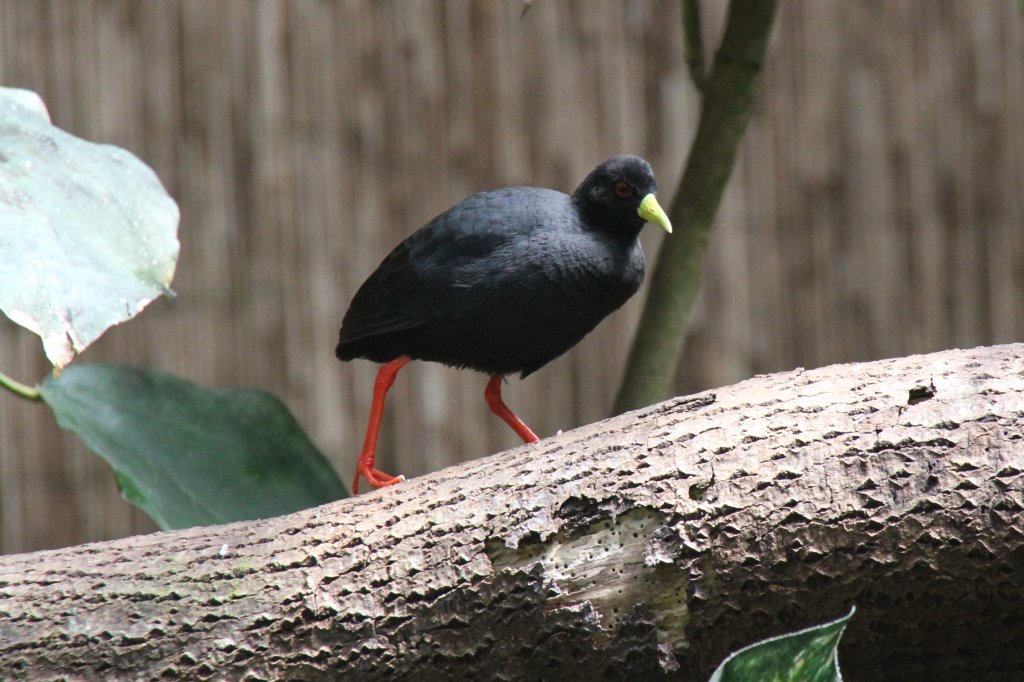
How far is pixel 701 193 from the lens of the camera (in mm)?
2373

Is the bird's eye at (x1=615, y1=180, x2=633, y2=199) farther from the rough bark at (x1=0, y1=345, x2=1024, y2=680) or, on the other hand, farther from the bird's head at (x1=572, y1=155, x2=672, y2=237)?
the rough bark at (x1=0, y1=345, x2=1024, y2=680)

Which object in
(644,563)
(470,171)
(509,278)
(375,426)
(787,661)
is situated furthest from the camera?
(470,171)

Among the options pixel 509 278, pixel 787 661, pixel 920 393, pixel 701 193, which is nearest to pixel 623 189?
pixel 701 193

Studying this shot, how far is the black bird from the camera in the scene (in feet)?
6.96

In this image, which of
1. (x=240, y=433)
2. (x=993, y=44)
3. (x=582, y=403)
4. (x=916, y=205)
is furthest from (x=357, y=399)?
(x=993, y=44)

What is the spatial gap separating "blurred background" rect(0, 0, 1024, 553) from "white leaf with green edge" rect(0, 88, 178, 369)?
1564mm

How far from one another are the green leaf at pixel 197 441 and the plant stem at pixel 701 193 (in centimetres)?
67

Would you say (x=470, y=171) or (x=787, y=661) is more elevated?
(x=470, y=171)

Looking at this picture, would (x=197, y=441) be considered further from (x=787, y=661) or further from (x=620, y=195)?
(x=787, y=661)

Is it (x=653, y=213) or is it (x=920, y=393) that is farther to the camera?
(x=653, y=213)

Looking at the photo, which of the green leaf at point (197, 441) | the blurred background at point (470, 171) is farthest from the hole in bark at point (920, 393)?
the blurred background at point (470, 171)

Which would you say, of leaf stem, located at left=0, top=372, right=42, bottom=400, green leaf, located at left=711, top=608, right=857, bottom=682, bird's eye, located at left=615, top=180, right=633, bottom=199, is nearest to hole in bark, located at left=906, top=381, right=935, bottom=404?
green leaf, located at left=711, top=608, right=857, bottom=682

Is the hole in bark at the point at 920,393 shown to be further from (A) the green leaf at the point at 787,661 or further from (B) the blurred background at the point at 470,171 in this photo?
(B) the blurred background at the point at 470,171

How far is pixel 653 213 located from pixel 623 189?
0.29 feet
